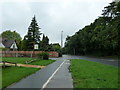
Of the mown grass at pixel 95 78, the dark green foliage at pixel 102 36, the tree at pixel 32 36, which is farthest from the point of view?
the tree at pixel 32 36

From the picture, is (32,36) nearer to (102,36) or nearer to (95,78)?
(102,36)

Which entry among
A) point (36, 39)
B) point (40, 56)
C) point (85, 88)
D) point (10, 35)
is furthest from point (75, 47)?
point (85, 88)

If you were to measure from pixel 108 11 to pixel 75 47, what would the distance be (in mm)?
44269

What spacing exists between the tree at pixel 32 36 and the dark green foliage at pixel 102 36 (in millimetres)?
18765

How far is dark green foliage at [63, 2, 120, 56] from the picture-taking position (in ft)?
94.5

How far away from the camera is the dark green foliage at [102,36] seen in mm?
28797

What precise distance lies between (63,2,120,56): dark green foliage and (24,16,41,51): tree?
18.8m

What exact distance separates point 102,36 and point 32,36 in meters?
30.8

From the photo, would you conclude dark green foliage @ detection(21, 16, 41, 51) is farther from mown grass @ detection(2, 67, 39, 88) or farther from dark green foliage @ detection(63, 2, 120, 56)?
mown grass @ detection(2, 67, 39, 88)

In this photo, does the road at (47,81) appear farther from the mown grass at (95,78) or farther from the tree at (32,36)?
the tree at (32,36)

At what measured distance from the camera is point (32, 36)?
69.2 m

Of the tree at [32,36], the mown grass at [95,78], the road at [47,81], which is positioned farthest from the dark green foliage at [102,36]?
the tree at [32,36]

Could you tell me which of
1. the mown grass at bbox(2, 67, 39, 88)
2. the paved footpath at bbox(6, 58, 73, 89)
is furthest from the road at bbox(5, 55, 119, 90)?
the mown grass at bbox(2, 67, 39, 88)

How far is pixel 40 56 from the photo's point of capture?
36875 millimetres
